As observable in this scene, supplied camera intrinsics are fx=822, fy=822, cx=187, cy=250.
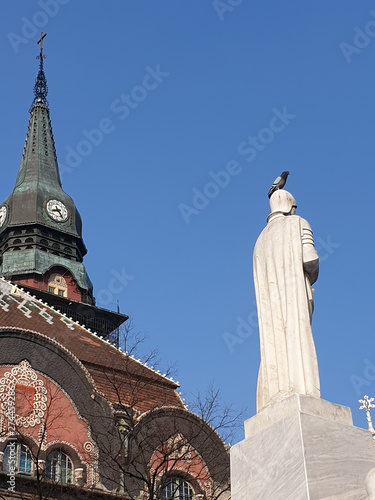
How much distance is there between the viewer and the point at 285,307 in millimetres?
9555

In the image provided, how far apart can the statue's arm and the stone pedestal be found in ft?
5.77

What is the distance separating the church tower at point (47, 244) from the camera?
148 ft

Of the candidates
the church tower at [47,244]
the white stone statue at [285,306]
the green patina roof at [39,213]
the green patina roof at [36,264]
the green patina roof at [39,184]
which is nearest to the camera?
the white stone statue at [285,306]

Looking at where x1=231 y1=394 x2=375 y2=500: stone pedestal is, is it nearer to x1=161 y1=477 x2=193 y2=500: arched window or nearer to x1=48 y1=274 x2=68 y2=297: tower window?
x1=161 y1=477 x2=193 y2=500: arched window

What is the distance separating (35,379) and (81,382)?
1614 millimetres

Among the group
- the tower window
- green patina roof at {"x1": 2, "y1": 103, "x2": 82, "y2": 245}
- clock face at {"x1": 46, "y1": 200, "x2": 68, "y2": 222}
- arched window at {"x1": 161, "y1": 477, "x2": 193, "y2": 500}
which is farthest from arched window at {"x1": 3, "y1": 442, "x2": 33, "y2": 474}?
clock face at {"x1": 46, "y1": 200, "x2": 68, "y2": 222}

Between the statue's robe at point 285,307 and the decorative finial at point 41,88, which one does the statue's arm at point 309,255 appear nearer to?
the statue's robe at point 285,307

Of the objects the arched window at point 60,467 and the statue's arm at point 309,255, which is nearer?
the statue's arm at point 309,255

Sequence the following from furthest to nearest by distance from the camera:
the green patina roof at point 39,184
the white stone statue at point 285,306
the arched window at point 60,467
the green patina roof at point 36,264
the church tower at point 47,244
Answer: the green patina roof at point 39,184, the green patina roof at point 36,264, the church tower at point 47,244, the arched window at point 60,467, the white stone statue at point 285,306

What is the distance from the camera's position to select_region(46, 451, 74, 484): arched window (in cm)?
2648

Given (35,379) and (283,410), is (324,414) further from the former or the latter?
(35,379)

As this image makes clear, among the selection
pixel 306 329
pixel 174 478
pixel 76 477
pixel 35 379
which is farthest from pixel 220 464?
pixel 306 329

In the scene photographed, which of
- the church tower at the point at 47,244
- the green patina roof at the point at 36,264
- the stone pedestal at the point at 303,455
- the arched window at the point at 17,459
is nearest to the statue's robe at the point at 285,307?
the stone pedestal at the point at 303,455

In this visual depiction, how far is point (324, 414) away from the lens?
28.3 feet
